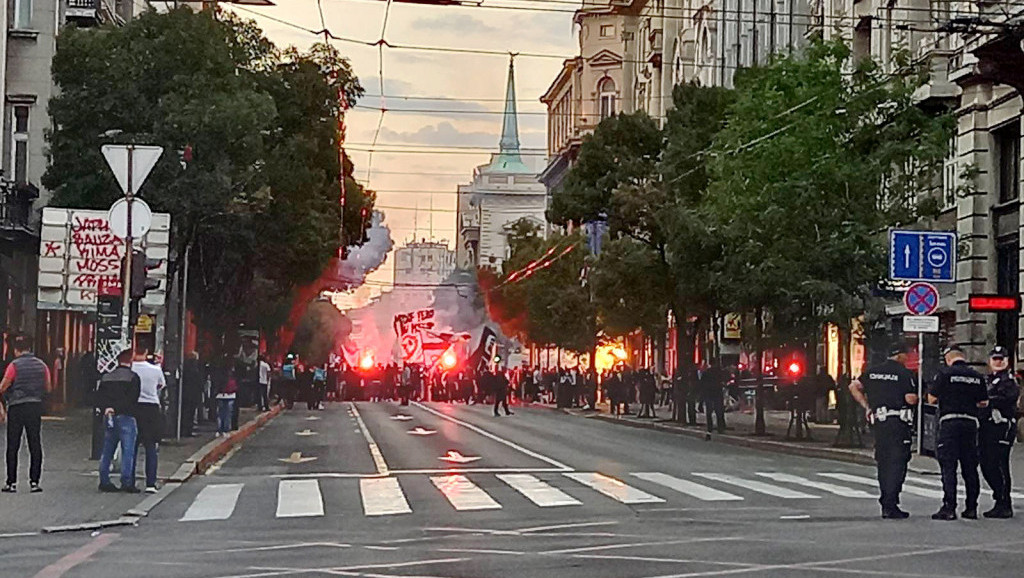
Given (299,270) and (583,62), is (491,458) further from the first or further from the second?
(583,62)

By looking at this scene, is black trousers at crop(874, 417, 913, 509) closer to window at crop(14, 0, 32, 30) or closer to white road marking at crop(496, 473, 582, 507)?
white road marking at crop(496, 473, 582, 507)

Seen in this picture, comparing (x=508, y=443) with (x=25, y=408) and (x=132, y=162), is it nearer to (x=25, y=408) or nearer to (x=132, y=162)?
(x=132, y=162)

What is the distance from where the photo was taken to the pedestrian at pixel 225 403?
38594 mm

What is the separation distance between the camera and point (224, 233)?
140ft

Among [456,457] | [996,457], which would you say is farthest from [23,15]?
[996,457]

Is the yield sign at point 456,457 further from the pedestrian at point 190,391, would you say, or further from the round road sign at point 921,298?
the round road sign at point 921,298

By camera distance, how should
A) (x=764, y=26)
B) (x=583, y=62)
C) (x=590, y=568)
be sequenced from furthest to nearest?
(x=583, y=62)
(x=764, y=26)
(x=590, y=568)

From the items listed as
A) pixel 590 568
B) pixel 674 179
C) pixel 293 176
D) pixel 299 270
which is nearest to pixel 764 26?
pixel 674 179

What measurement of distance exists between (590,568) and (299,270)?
36.5 m

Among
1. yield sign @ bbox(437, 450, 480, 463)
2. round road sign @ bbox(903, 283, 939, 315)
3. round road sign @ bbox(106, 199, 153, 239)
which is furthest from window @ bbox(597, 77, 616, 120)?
round road sign @ bbox(106, 199, 153, 239)

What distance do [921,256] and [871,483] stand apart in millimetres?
5827

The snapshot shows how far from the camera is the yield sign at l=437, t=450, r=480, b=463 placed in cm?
3060

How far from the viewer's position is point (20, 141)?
46.6 m

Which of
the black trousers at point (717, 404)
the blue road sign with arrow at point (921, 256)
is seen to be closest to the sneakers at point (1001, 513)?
the blue road sign with arrow at point (921, 256)
